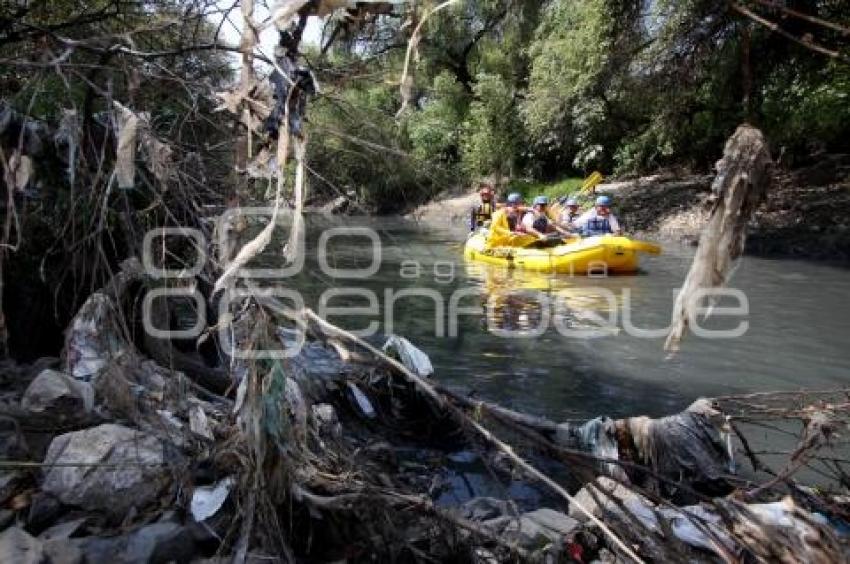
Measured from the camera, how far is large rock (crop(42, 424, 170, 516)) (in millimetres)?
3545

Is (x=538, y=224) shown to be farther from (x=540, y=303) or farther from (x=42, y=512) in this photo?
(x=42, y=512)

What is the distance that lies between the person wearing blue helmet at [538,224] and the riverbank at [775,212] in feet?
6.71

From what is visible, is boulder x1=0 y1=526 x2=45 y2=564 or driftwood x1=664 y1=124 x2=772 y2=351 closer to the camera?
driftwood x1=664 y1=124 x2=772 y2=351

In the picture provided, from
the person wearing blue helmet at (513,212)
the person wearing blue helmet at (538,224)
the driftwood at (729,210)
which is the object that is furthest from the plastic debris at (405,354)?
the person wearing blue helmet at (513,212)

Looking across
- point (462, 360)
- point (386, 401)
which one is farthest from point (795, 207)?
point (386, 401)

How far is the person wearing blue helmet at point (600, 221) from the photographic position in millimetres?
16188

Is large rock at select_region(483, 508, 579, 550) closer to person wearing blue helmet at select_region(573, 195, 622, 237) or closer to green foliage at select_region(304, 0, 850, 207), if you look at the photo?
green foliage at select_region(304, 0, 850, 207)

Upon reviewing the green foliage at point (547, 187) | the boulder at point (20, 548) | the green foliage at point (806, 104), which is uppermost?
the green foliage at point (806, 104)

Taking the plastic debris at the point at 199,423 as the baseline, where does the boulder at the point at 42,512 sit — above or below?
below

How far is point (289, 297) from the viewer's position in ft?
10.6

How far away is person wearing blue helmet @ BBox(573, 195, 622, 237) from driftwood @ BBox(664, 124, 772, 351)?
14140 mm

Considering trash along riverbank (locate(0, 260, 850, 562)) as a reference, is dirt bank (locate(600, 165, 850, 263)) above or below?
above

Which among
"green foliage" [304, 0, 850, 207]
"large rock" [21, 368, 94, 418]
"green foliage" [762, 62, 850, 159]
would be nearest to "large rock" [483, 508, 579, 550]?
"large rock" [21, 368, 94, 418]

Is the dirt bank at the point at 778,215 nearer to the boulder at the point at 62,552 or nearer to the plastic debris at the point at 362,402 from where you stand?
the plastic debris at the point at 362,402
